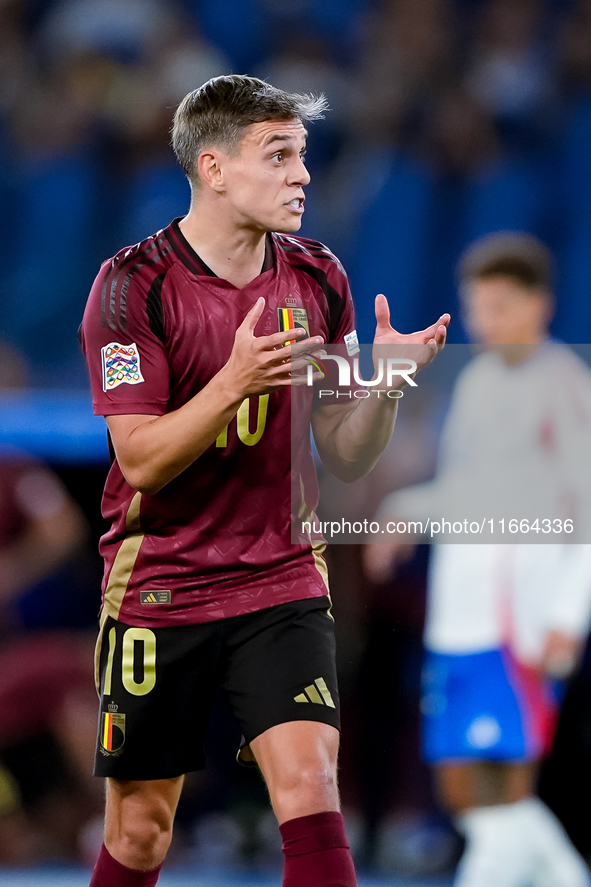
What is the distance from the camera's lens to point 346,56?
13.9ft

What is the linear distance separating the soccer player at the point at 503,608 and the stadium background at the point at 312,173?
0.47ft

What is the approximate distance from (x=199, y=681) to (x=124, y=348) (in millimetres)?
660

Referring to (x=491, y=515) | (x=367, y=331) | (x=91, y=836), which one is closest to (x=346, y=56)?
(x=367, y=331)

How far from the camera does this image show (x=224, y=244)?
2.12m

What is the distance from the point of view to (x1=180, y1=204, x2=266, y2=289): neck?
Result: 6.94ft

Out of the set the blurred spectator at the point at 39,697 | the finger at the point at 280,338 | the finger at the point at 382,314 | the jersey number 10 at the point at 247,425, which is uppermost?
the finger at the point at 382,314

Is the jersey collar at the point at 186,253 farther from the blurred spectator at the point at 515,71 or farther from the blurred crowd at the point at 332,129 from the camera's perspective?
the blurred spectator at the point at 515,71

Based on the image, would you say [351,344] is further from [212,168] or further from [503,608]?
[503,608]

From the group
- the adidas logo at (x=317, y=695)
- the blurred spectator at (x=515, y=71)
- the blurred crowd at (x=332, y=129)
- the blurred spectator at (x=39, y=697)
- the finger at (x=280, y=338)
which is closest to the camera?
the finger at (x=280, y=338)

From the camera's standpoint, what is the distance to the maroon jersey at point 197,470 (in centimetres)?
202

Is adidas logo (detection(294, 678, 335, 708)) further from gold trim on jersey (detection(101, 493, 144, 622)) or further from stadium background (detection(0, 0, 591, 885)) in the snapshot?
stadium background (detection(0, 0, 591, 885))

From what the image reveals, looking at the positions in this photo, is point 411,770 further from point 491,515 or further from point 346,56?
point 346,56

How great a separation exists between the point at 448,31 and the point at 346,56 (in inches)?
Answer: 16.6

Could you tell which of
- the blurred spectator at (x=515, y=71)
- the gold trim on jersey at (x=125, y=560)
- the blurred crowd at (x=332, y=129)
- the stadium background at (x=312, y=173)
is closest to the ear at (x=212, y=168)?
the gold trim on jersey at (x=125, y=560)
